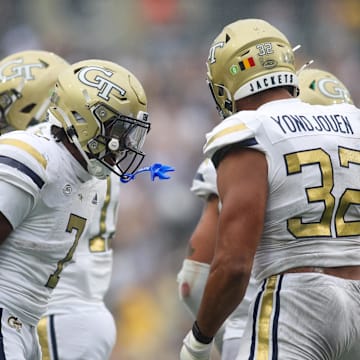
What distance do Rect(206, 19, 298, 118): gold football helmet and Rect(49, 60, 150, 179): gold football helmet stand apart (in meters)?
0.35

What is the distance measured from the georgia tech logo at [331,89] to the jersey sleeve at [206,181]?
68 centimetres

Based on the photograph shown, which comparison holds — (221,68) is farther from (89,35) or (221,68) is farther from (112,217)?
(89,35)

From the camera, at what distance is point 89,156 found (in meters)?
4.45

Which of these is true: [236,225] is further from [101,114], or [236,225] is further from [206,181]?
[206,181]

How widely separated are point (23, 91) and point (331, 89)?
1.56 meters

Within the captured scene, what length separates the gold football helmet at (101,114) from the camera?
444 cm

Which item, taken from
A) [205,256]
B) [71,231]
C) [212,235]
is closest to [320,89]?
[212,235]

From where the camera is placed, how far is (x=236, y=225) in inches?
155

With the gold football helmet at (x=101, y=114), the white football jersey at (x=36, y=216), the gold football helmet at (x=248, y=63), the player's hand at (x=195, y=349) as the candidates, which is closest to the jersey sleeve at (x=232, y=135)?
the gold football helmet at (x=248, y=63)

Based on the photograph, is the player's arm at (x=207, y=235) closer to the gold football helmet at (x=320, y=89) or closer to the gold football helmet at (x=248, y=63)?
the gold football helmet at (x=320, y=89)

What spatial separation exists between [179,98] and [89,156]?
7.66 meters

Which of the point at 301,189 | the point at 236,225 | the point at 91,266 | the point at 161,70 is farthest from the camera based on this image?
the point at 161,70

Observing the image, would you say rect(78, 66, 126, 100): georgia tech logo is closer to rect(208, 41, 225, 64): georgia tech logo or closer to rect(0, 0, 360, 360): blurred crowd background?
rect(208, 41, 225, 64): georgia tech logo

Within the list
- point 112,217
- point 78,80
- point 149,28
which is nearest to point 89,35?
point 149,28
